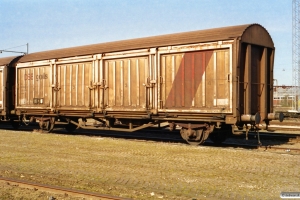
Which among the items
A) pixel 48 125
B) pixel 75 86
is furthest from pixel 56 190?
pixel 48 125

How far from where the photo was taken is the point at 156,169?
28.3 ft

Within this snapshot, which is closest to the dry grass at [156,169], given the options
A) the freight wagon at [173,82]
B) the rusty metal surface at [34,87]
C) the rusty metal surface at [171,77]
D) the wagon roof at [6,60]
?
the freight wagon at [173,82]

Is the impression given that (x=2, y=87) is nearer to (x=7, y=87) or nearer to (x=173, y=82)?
(x=7, y=87)

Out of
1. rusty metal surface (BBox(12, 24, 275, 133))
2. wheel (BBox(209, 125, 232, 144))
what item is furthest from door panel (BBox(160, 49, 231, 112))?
wheel (BBox(209, 125, 232, 144))

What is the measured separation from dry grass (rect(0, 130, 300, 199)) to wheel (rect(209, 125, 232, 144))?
→ 1498mm

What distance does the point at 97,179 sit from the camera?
7637 mm

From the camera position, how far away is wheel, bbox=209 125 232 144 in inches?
513

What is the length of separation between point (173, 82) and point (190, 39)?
1703mm

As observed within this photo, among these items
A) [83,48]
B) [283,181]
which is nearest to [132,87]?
[83,48]

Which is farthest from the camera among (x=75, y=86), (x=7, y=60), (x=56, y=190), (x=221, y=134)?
(x=7, y=60)

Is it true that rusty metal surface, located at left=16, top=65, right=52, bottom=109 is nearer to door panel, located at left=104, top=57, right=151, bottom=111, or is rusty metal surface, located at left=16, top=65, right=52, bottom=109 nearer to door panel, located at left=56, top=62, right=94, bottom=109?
door panel, located at left=56, top=62, right=94, bottom=109

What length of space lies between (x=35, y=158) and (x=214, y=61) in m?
6.59

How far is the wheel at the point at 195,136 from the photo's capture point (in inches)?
507

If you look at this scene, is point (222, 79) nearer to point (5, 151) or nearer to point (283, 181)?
point (283, 181)
